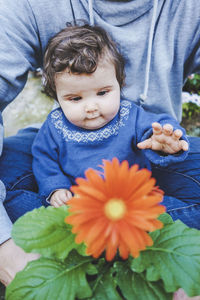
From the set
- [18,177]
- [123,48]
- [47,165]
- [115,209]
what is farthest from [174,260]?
[123,48]

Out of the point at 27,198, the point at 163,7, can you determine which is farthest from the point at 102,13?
the point at 27,198

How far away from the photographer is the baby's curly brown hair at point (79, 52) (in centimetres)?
107

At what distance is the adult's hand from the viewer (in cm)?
97

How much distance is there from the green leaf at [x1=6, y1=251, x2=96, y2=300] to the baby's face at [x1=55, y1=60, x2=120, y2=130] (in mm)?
566

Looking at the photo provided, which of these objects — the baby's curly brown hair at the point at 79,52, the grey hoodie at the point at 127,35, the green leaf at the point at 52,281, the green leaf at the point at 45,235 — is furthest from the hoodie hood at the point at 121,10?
the green leaf at the point at 52,281

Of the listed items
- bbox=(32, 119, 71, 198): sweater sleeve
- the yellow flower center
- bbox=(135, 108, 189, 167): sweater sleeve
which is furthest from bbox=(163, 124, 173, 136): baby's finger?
bbox=(32, 119, 71, 198): sweater sleeve

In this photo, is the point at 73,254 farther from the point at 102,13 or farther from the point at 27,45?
the point at 102,13

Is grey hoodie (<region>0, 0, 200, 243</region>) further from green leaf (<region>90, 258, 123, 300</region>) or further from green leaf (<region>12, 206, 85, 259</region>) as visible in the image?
green leaf (<region>90, 258, 123, 300</region>)

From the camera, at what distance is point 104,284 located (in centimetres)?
75

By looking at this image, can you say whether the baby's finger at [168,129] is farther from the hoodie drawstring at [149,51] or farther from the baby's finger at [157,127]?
the hoodie drawstring at [149,51]

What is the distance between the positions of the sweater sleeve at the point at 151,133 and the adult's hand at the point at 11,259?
0.53 meters

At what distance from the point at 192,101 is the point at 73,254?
6.53 ft

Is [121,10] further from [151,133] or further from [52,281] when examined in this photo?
[52,281]

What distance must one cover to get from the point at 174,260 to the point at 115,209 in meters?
0.30
